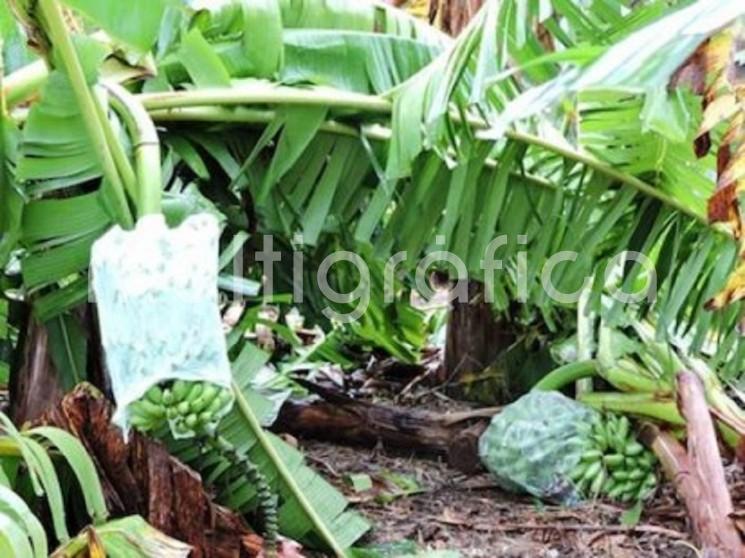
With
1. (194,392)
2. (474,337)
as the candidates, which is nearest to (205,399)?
(194,392)

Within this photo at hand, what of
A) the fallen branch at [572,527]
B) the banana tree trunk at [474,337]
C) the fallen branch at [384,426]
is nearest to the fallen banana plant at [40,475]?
the fallen branch at [572,527]

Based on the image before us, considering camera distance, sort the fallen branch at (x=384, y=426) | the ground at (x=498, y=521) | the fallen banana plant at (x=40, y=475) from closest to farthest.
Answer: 1. the fallen banana plant at (x=40, y=475)
2. the ground at (x=498, y=521)
3. the fallen branch at (x=384, y=426)

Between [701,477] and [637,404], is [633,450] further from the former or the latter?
[701,477]

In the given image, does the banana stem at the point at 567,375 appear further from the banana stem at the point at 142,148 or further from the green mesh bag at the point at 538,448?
the banana stem at the point at 142,148

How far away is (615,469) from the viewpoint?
1.33m

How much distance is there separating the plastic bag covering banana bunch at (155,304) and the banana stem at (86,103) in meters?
0.09

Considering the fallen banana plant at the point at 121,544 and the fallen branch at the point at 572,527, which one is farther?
the fallen branch at the point at 572,527

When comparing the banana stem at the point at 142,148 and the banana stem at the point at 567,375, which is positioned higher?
the banana stem at the point at 142,148

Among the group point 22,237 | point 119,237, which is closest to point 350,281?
point 22,237

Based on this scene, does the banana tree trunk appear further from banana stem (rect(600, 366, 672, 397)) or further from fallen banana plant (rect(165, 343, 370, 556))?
fallen banana plant (rect(165, 343, 370, 556))

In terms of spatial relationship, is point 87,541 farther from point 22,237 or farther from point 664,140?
point 664,140

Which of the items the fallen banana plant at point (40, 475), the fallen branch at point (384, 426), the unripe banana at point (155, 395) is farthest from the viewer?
the fallen branch at point (384, 426)

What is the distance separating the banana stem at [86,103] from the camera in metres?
0.74

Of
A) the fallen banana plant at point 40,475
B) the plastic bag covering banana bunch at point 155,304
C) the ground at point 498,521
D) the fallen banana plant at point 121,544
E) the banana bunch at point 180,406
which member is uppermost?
the plastic bag covering banana bunch at point 155,304
